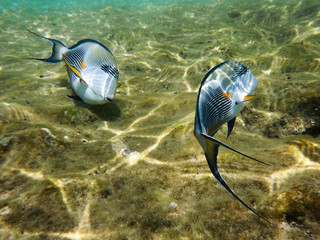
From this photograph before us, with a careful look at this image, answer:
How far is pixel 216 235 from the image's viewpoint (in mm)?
1225

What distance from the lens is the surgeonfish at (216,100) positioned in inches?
38.7

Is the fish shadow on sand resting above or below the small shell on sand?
above

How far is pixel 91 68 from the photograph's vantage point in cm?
270

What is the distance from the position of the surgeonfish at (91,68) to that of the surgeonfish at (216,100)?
1.84 metres

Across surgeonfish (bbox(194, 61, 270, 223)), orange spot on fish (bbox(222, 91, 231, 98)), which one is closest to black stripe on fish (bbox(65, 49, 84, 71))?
surgeonfish (bbox(194, 61, 270, 223))

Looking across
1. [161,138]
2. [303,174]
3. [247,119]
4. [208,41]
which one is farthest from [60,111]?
[208,41]

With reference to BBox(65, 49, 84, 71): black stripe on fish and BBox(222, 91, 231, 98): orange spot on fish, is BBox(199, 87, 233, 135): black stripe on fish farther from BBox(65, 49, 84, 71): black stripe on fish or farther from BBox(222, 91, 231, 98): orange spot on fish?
BBox(65, 49, 84, 71): black stripe on fish

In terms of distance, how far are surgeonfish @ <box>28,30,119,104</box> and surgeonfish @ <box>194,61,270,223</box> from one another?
184 cm

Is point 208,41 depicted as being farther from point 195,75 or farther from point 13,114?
point 13,114

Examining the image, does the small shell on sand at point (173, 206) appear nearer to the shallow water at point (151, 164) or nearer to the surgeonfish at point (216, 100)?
the shallow water at point (151, 164)

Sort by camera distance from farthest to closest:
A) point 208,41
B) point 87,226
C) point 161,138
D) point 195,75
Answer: point 208,41 < point 195,75 < point 161,138 < point 87,226

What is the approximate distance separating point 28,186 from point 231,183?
78.6 inches

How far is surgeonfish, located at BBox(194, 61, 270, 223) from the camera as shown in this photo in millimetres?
984

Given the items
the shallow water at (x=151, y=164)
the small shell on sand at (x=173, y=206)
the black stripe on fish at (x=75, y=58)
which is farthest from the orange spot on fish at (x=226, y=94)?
the black stripe on fish at (x=75, y=58)
